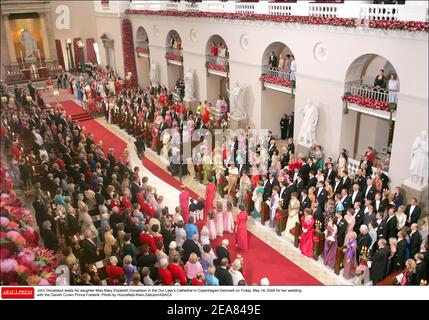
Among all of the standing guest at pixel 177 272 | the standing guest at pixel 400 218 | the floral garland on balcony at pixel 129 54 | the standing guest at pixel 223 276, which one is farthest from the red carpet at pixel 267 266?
the floral garland on balcony at pixel 129 54

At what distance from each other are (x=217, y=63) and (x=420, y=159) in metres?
9.76

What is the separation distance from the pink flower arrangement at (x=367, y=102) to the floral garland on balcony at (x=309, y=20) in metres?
1.87

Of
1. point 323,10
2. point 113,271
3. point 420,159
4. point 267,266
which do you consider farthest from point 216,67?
point 113,271

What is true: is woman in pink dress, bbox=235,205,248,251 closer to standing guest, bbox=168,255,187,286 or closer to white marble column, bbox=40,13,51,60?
standing guest, bbox=168,255,187,286

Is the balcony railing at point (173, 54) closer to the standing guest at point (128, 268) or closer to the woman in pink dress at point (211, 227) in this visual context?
the woman in pink dress at point (211, 227)

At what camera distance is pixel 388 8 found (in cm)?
954

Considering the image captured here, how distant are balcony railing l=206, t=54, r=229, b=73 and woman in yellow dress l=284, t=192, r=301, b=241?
8.32m

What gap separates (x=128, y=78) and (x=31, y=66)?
581 centimetres

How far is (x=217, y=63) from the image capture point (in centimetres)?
1669

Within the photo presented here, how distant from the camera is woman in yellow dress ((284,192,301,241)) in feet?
30.0

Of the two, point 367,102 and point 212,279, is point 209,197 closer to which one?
point 212,279

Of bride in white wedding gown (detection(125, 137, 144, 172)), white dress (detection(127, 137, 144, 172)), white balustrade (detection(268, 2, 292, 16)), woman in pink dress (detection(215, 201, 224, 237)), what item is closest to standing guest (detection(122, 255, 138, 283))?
woman in pink dress (detection(215, 201, 224, 237))

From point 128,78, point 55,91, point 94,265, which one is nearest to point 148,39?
point 128,78
